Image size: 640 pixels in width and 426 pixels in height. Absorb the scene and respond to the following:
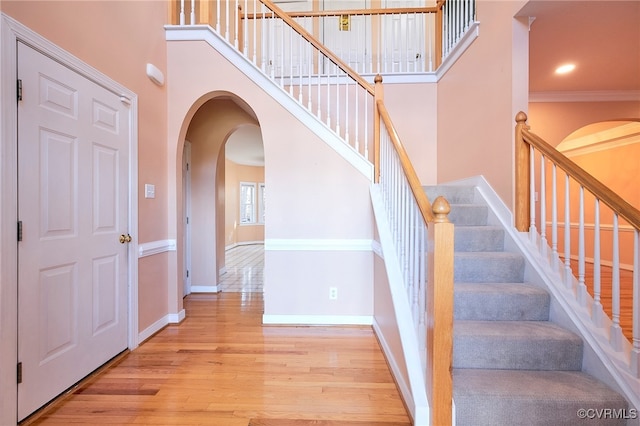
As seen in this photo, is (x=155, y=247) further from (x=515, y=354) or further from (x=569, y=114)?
(x=569, y=114)

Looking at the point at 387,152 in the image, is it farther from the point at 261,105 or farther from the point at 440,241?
the point at 261,105

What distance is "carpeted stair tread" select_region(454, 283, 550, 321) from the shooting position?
176 centimetres

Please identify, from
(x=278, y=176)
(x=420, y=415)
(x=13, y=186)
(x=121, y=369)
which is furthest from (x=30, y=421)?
(x=278, y=176)

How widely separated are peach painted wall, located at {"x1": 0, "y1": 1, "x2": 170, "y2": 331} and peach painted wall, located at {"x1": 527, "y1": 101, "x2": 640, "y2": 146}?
15.0ft

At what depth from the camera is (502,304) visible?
1774 millimetres

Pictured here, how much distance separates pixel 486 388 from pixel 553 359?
1.66 feet

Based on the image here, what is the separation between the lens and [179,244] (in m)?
2.92

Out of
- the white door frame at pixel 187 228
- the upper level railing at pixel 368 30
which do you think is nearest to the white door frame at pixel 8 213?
the upper level railing at pixel 368 30

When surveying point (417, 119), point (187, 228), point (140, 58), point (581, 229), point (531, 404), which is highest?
point (140, 58)

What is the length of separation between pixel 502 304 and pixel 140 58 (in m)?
3.50

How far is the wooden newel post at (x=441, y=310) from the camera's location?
3.91 feet

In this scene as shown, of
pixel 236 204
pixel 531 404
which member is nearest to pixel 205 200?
pixel 531 404

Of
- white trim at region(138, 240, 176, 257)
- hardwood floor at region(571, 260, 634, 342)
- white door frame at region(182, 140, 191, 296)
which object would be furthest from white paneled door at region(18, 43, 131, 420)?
hardwood floor at region(571, 260, 634, 342)

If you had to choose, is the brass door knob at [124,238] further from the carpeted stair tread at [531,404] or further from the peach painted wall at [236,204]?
the peach painted wall at [236,204]
